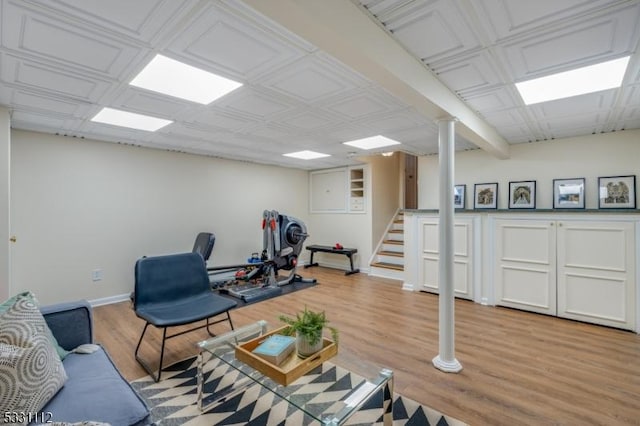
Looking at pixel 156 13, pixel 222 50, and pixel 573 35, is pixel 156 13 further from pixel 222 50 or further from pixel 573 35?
pixel 573 35

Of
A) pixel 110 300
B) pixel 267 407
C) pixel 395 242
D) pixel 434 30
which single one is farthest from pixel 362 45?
pixel 395 242

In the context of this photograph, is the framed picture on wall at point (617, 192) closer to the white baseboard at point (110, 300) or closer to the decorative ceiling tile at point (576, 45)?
the decorative ceiling tile at point (576, 45)

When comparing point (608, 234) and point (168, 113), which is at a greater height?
point (168, 113)

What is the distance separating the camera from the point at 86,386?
1360mm

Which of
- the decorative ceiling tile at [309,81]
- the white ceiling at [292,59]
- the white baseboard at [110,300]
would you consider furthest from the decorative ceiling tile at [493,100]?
the white baseboard at [110,300]

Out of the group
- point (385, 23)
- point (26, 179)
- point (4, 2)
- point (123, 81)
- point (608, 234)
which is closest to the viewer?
point (4, 2)

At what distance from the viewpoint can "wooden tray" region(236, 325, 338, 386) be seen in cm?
156

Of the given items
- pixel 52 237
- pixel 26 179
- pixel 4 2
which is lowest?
pixel 52 237

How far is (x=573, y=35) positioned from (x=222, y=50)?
1.98 meters

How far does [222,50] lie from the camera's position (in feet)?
5.76

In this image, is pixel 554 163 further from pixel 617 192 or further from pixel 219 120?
pixel 219 120

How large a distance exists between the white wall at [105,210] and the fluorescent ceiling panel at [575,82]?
177 inches

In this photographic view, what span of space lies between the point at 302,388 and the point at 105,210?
12.7 feet

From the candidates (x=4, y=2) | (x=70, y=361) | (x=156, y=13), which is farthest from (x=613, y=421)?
(x=4, y=2)
